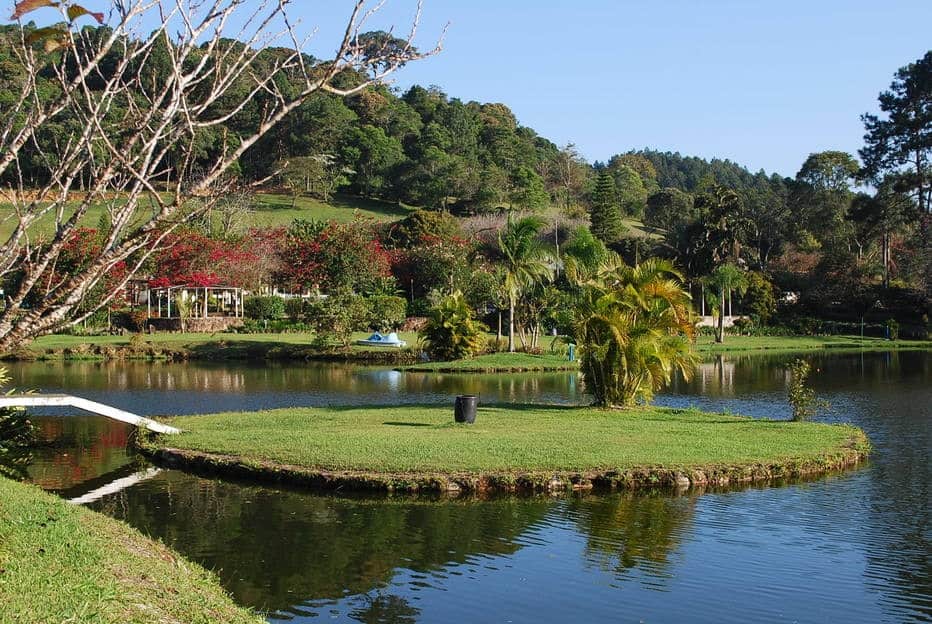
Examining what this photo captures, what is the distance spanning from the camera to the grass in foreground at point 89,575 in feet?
24.3

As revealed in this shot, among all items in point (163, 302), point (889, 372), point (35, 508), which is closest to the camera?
point (35, 508)

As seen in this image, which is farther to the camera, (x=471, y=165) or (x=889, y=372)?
(x=471, y=165)

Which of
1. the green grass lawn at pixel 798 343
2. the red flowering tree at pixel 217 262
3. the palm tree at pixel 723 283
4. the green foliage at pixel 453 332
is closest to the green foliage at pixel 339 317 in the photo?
the green foliage at pixel 453 332

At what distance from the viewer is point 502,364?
42.8 meters

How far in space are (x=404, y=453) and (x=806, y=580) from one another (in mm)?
8086

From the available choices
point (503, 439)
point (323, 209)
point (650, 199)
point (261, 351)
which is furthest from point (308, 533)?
point (650, 199)

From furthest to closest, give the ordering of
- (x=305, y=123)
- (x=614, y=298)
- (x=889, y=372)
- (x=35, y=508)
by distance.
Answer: (x=305, y=123) → (x=889, y=372) → (x=614, y=298) → (x=35, y=508)

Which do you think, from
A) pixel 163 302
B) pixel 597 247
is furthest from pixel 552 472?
pixel 163 302

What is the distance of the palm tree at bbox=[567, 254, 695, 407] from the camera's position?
24359 millimetres

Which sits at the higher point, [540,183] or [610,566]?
[540,183]

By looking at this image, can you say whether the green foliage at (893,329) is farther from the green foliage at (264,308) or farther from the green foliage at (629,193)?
the green foliage at (629,193)

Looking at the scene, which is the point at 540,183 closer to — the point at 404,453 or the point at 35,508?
the point at 404,453

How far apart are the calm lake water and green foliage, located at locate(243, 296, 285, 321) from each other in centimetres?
3824

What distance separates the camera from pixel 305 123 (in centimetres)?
10525
